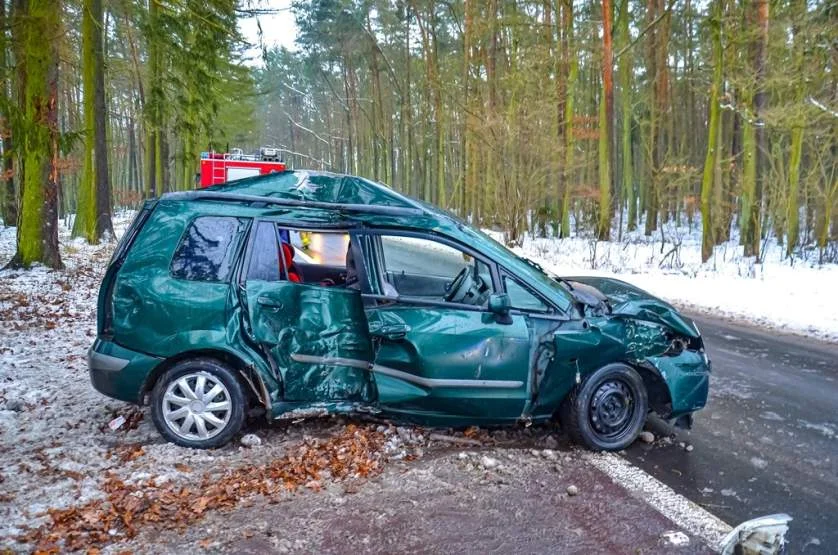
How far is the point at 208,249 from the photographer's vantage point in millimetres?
4453

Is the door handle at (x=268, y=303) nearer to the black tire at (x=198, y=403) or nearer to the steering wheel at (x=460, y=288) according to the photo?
the black tire at (x=198, y=403)

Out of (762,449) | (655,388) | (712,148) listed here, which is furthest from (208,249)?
(712,148)

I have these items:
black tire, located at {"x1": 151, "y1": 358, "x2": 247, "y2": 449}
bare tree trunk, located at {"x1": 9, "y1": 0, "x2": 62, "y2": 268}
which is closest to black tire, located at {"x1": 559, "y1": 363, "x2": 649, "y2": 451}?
black tire, located at {"x1": 151, "y1": 358, "x2": 247, "y2": 449}

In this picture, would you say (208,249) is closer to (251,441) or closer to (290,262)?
(290,262)

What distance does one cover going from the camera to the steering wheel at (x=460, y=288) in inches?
183

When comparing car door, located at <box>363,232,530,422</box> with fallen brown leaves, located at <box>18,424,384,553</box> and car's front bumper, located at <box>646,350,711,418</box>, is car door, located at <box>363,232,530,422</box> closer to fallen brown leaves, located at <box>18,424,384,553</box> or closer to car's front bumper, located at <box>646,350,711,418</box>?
fallen brown leaves, located at <box>18,424,384,553</box>

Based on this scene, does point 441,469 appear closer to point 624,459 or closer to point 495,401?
point 495,401

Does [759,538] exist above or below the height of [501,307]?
below

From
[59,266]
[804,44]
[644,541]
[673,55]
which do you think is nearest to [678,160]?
[804,44]

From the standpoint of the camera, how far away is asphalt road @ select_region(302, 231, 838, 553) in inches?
145

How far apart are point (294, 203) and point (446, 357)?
166 centimetres

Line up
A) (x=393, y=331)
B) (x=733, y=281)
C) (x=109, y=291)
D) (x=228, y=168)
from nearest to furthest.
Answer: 1. (x=393, y=331)
2. (x=109, y=291)
3. (x=733, y=281)
4. (x=228, y=168)

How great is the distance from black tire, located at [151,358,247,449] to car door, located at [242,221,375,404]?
358 millimetres

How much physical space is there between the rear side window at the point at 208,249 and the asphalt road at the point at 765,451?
11.0ft
